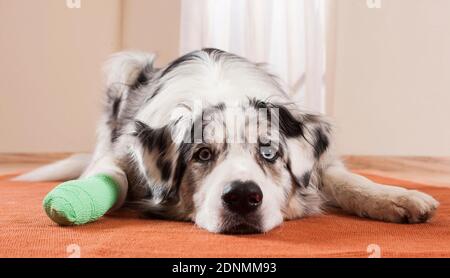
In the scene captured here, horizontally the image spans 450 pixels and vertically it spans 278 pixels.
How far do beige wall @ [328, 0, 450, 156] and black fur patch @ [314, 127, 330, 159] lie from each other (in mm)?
2678

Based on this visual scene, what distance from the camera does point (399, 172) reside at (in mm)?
4387

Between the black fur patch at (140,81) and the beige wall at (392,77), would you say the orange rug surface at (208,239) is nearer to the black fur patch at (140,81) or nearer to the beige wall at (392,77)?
the black fur patch at (140,81)

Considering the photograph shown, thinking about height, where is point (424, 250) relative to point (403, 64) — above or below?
below

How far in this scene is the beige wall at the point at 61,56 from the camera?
4992mm

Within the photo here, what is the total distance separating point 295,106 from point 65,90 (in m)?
3.24

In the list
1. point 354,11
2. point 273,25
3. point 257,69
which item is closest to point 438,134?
point 354,11

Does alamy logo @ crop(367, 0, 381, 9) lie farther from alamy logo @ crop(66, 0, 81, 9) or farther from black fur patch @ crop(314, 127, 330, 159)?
black fur patch @ crop(314, 127, 330, 159)

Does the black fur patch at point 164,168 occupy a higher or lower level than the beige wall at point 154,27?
lower

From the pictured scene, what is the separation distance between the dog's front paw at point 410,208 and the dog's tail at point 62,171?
184 centimetres

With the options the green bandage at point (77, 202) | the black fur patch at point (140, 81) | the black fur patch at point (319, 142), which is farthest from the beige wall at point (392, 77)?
the green bandage at point (77, 202)

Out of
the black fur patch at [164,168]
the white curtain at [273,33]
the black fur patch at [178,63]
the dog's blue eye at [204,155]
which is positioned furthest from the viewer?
the white curtain at [273,33]

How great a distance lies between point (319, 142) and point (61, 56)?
3367 millimetres

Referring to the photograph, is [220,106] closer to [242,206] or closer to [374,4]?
[242,206]
